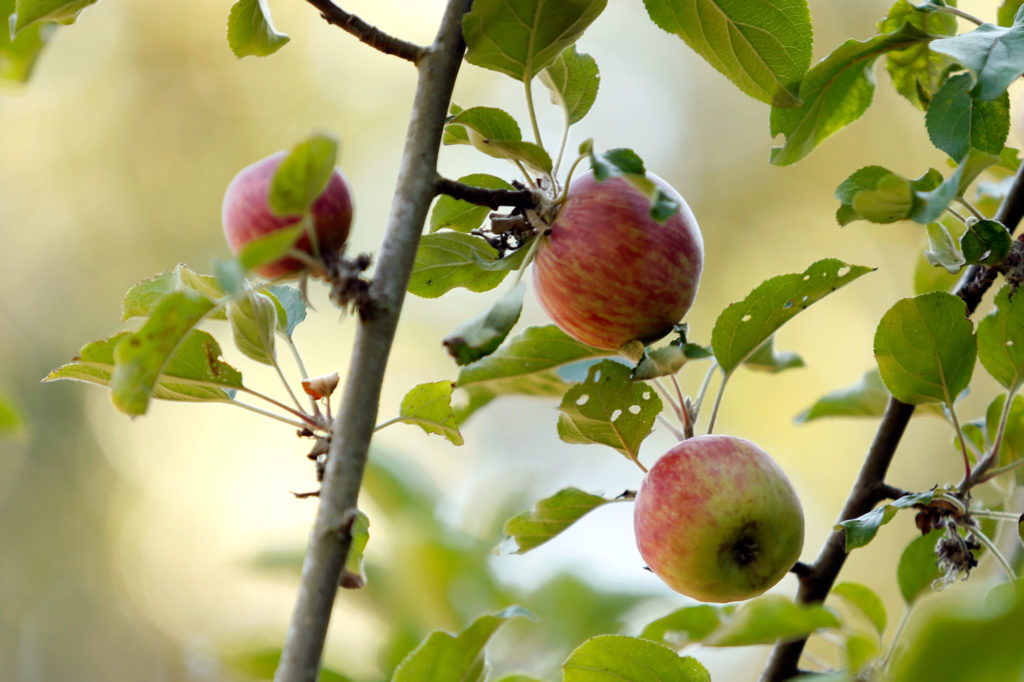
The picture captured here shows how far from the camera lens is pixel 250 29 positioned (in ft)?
2.57

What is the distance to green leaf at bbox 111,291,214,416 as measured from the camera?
527 millimetres

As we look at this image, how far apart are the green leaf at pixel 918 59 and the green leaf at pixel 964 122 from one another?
104mm

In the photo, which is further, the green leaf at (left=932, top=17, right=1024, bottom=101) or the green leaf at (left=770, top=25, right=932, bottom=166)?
the green leaf at (left=770, top=25, right=932, bottom=166)

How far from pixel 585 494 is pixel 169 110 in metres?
6.66

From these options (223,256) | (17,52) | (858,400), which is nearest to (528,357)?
(858,400)

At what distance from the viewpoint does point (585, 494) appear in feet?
2.72

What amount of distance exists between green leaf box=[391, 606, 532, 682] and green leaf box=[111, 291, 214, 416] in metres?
0.28

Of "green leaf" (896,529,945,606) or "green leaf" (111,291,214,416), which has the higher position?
"green leaf" (111,291,214,416)

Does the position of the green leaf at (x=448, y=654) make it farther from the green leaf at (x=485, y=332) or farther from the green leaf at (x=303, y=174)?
the green leaf at (x=303, y=174)

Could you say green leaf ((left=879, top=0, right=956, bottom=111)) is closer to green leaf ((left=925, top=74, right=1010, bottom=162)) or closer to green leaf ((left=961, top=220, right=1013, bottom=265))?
green leaf ((left=925, top=74, right=1010, bottom=162))

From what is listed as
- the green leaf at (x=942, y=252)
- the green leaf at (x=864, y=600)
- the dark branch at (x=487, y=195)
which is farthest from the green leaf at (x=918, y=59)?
the green leaf at (x=864, y=600)

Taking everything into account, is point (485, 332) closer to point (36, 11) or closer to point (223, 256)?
point (36, 11)

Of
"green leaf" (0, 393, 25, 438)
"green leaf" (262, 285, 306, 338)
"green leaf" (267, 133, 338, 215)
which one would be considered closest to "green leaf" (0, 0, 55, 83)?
"green leaf" (0, 393, 25, 438)

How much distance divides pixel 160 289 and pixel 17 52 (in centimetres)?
57
